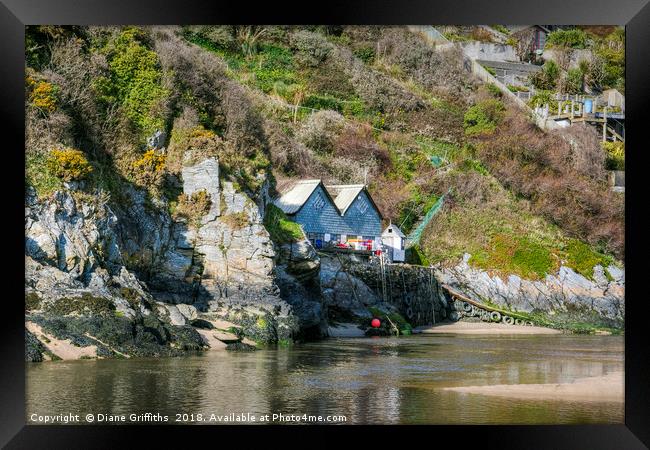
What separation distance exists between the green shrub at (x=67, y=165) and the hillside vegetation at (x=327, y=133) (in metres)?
0.05

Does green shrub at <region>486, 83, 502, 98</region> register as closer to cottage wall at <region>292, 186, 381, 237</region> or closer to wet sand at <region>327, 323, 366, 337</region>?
cottage wall at <region>292, 186, 381, 237</region>

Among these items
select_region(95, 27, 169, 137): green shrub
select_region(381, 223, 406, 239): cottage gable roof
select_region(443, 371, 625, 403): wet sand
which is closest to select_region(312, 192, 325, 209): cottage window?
select_region(381, 223, 406, 239): cottage gable roof

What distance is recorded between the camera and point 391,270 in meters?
31.6

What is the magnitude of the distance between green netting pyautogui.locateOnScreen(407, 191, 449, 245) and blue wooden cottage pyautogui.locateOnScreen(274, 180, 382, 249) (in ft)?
9.75

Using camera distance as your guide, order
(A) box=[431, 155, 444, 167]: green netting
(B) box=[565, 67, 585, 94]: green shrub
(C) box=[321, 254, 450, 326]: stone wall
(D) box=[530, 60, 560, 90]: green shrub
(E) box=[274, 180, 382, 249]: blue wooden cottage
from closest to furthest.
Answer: (C) box=[321, 254, 450, 326]: stone wall → (E) box=[274, 180, 382, 249]: blue wooden cottage → (B) box=[565, 67, 585, 94]: green shrub → (D) box=[530, 60, 560, 90]: green shrub → (A) box=[431, 155, 444, 167]: green netting

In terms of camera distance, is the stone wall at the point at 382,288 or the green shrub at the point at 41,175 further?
the stone wall at the point at 382,288

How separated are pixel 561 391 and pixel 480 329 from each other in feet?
48.3

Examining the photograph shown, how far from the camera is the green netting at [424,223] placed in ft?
123

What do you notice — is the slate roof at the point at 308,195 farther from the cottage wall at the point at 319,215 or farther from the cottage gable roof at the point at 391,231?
the cottage gable roof at the point at 391,231

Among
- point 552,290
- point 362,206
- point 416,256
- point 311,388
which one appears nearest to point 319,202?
point 362,206

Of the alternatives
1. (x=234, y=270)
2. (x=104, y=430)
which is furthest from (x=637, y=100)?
(x=234, y=270)

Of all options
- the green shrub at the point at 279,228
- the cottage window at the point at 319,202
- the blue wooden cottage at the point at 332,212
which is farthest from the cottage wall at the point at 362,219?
the green shrub at the point at 279,228

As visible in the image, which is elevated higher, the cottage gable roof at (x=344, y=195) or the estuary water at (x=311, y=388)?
the cottage gable roof at (x=344, y=195)

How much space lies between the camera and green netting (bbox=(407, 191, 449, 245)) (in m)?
37.5
